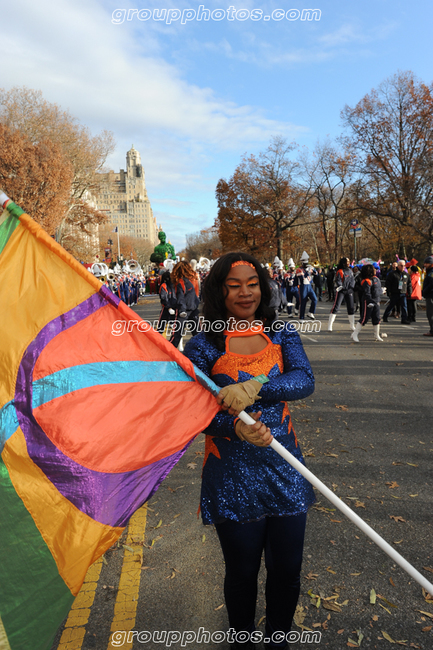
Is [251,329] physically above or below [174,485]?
above

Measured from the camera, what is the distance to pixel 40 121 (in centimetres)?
3466

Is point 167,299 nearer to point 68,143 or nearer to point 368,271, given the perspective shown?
point 368,271

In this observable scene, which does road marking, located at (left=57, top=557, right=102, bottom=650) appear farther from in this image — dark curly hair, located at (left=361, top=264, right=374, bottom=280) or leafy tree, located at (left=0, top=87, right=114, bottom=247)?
leafy tree, located at (left=0, top=87, right=114, bottom=247)

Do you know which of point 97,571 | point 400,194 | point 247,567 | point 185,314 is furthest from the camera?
point 400,194

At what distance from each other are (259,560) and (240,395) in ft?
2.83

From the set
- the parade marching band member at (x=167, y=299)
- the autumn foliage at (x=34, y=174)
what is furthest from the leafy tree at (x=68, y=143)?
the parade marching band member at (x=167, y=299)

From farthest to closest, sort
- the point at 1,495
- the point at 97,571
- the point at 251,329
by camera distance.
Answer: the point at 97,571 → the point at 251,329 → the point at 1,495

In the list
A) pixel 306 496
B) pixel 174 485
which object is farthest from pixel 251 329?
pixel 174 485

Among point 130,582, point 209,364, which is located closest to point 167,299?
point 130,582

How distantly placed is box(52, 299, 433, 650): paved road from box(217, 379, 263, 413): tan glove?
151cm

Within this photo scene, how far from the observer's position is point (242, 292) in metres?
2.18

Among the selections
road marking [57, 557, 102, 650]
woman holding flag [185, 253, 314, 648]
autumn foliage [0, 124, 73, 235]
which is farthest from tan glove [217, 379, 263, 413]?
autumn foliage [0, 124, 73, 235]

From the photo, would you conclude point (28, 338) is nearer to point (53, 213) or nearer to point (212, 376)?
point (212, 376)

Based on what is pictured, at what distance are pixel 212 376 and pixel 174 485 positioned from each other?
2.58 metres
